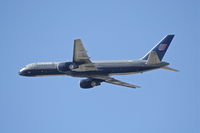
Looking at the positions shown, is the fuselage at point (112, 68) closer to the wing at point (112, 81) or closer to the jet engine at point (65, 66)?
the jet engine at point (65, 66)

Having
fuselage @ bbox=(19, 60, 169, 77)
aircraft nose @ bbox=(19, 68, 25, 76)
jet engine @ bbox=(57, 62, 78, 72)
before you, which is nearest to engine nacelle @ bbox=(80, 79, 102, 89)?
fuselage @ bbox=(19, 60, 169, 77)

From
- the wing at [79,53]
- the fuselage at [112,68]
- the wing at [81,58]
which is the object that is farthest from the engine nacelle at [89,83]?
the wing at [79,53]

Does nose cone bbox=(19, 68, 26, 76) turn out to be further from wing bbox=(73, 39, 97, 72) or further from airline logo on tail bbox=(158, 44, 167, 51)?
airline logo on tail bbox=(158, 44, 167, 51)

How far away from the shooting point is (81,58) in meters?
92.3

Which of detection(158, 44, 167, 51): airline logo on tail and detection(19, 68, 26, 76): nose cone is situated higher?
detection(158, 44, 167, 51): airline logo on tail

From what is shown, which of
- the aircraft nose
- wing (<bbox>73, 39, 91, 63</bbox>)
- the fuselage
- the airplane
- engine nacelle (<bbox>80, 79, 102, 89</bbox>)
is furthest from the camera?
the aircraft nose

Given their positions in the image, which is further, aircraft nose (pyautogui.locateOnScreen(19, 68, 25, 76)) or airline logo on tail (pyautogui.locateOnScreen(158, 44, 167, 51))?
aircraft nose (pyautogui.locateOnScreen(19, 68, 25, 76))

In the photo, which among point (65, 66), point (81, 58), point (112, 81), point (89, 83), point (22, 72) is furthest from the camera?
point (22, 72)

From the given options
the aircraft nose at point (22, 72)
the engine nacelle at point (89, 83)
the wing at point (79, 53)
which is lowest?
the engine nacelle at point (89, 83)

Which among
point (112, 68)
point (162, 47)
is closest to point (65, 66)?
point (112, 68)

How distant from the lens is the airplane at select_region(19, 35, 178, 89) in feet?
306

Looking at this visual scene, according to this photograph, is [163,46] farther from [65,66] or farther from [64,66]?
[64,66]

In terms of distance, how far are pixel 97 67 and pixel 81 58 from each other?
660cm

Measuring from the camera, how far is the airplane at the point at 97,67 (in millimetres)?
93250
